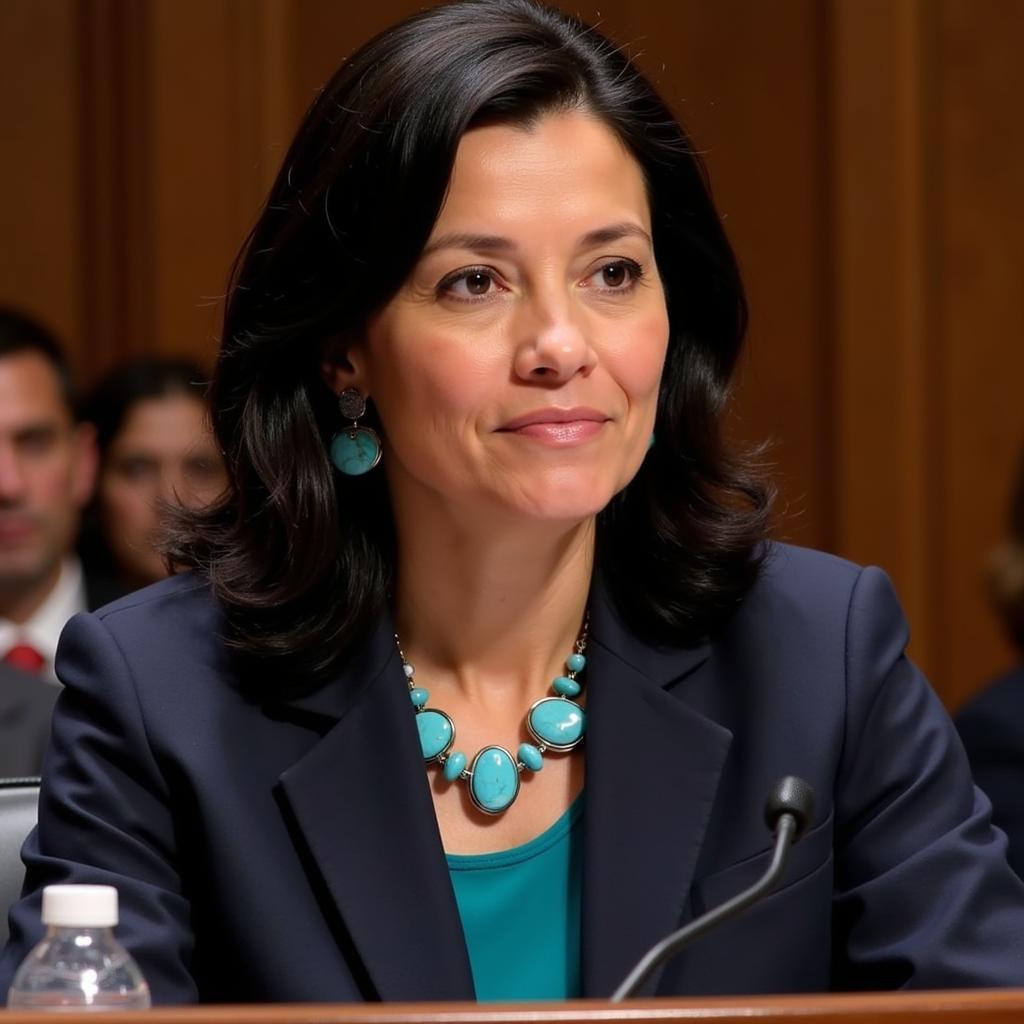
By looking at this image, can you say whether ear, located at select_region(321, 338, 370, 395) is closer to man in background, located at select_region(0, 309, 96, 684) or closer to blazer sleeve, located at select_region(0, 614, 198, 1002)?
blazer sleeve, located at select_region(0, 614, 198, 1002)

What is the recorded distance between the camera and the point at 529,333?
1.95 meters

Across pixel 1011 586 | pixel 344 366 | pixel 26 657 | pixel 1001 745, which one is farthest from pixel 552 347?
pixel 26 657

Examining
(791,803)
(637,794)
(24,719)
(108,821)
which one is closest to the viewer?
(791,803)

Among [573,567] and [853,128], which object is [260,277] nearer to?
[573,567]

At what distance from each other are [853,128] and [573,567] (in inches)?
107

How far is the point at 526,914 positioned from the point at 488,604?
35 cm

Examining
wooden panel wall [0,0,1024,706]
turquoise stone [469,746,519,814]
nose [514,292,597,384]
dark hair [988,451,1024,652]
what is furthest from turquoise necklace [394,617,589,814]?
wooden panel wall [0,0,1024,706]

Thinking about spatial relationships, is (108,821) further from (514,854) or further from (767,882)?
(767,882)

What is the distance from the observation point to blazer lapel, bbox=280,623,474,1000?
1.88m

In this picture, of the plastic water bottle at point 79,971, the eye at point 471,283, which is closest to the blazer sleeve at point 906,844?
the eye at point 471,283

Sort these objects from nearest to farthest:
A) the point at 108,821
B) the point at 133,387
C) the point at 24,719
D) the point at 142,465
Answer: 1. the point at 108,821
2. the point at 24,719
3. the point at 133,387
4. the point at 142,465

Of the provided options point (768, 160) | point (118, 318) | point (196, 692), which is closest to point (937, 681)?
point (768, 160)

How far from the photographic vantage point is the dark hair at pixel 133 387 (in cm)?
441

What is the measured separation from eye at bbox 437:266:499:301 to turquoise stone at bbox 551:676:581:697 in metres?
0.45
